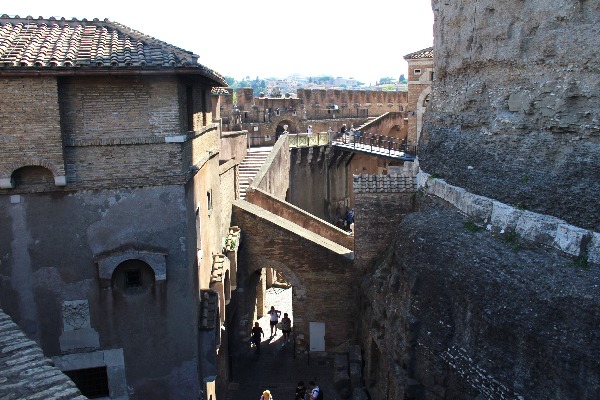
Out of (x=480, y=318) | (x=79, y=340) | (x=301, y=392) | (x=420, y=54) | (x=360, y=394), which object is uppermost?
(x=420, y=54)

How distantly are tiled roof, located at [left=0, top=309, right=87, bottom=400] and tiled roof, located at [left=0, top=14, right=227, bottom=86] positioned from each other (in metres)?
3.56

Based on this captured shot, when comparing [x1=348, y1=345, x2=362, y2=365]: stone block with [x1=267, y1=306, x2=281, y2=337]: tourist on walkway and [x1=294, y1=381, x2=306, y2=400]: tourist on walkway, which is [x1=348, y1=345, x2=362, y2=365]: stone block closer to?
[x1=294, y1=381, x2=306, y2=400]: tourist on walkway

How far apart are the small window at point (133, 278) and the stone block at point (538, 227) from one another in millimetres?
5189

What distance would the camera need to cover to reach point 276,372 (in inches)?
507

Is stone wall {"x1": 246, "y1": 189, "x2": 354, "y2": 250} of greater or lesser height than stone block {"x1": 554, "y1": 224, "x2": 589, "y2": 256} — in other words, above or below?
below

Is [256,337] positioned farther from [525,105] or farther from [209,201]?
[525,105]

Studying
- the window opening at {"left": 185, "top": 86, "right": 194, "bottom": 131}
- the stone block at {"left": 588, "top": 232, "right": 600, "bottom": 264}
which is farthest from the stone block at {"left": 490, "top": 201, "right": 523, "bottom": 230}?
the window opening at {"left": 185, "top": 86, "right": 194, "bottom": 131}

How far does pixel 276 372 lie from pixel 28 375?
9.12 meters

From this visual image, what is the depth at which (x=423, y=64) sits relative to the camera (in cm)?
2353

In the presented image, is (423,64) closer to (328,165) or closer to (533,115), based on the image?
(328,165)

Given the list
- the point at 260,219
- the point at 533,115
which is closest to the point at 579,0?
the point at 533,115

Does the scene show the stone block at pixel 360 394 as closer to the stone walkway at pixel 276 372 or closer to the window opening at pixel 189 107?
the stone walkway at pixel 276 372

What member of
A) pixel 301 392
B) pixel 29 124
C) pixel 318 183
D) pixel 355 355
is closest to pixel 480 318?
pixel 301 392

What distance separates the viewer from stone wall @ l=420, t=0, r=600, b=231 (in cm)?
676
